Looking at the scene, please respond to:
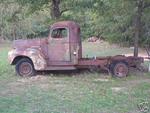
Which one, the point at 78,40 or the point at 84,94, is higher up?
the point at 78,40

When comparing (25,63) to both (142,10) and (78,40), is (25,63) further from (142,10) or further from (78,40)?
(142,10)

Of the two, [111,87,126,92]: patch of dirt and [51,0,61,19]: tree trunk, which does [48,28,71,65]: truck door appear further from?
[111,87,126,92]: patch of dirt

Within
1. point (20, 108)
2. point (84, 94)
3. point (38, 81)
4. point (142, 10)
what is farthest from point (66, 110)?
point (142, 10)

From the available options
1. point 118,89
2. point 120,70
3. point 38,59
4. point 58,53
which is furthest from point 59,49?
point 118,89

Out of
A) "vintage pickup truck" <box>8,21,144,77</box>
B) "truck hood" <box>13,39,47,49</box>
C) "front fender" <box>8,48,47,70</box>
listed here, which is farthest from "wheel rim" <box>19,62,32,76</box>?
"truck hood" <box>13,39,47,49</box>

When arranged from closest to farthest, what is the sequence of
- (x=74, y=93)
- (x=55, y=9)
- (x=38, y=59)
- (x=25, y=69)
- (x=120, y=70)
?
(x=74, y=93) < (x=38, y=59) < (x=120, y=70) < (x=25, y=69) < (x=55, y=9)

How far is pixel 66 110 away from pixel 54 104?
0.59 metres

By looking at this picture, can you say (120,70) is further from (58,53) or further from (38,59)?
(38,59)

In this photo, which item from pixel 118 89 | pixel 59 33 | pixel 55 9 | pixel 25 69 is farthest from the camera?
pixel 55 9

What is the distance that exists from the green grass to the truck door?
1.69ft

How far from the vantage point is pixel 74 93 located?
385 inches

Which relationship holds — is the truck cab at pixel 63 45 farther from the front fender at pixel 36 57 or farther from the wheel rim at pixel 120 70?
the wheel rim at pixel 120 70

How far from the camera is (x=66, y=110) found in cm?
783

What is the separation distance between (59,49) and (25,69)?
1.28 meters
